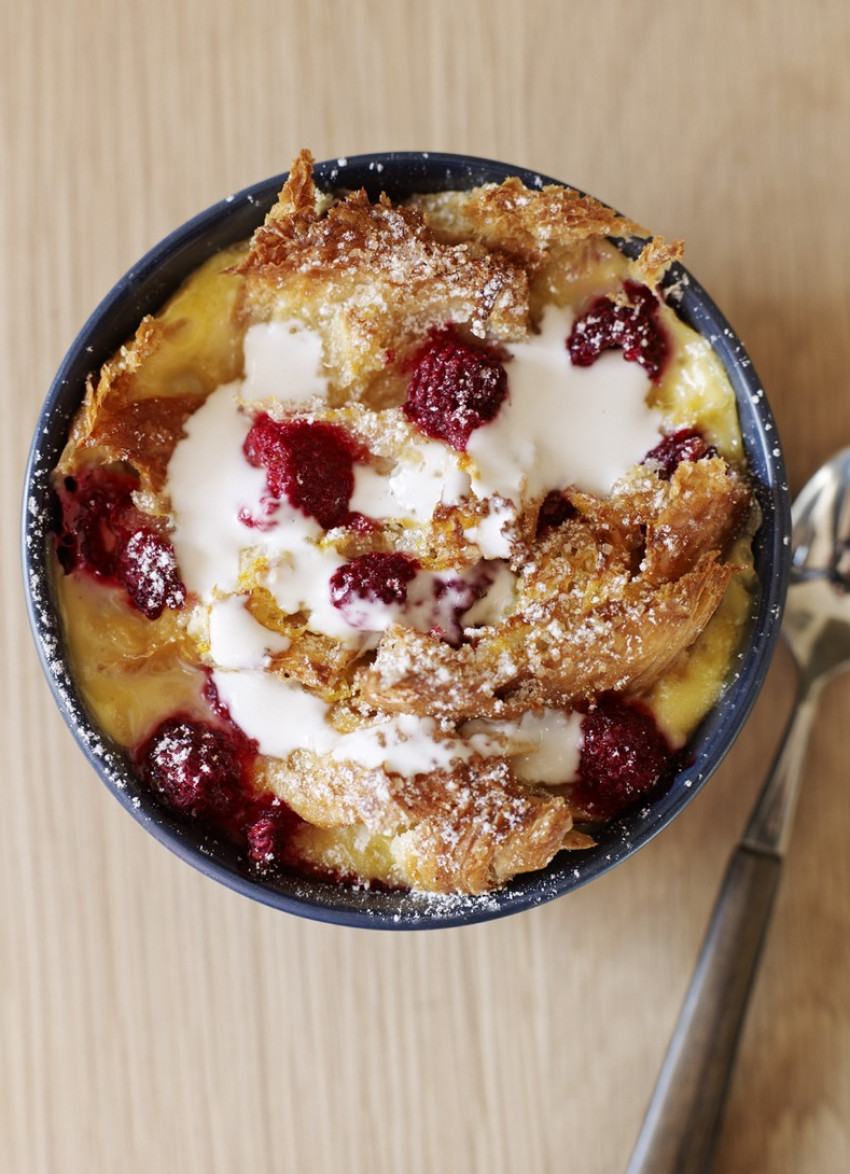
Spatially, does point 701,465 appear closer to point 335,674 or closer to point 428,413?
point 428,413

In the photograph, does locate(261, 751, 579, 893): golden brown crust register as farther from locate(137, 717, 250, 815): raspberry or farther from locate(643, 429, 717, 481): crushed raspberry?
locate(643, 429, 717, 481): crushed raspberry

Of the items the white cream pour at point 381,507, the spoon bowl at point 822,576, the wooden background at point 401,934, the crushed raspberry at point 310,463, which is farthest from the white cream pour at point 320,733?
the spoon bowl at point 822,576

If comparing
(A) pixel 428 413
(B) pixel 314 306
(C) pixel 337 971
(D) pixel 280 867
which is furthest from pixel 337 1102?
(B) pixel 314 306

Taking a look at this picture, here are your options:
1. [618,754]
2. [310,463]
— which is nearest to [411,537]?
[310,463]

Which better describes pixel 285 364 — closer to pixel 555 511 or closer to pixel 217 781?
pixel 555 511

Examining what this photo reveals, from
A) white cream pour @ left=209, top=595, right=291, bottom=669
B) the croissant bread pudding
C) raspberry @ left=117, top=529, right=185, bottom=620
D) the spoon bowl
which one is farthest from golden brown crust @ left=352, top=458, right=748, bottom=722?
the spoon bowl
